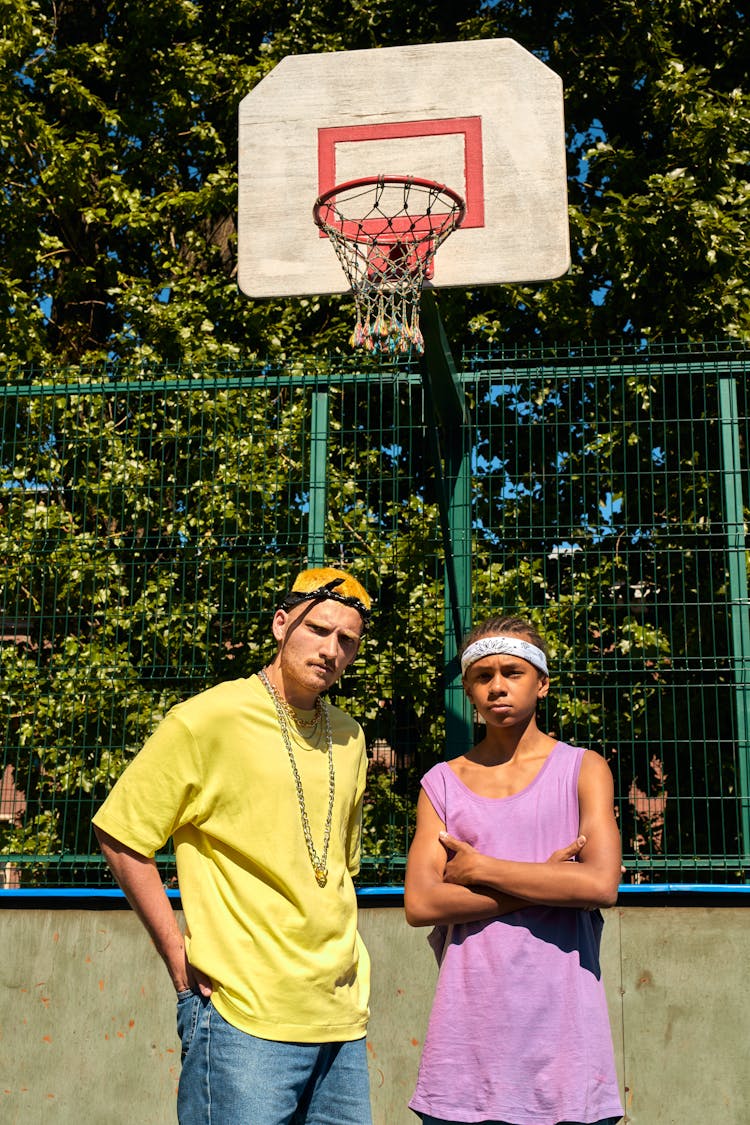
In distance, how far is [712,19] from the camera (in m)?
10.0

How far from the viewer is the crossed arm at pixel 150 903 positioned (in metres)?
2.93

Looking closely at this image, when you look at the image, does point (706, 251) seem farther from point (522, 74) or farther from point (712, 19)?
point (522, 74)

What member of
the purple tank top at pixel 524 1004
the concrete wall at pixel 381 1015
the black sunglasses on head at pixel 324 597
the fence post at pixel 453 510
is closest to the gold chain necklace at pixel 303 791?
the black sunglasses on head at pixel 324 597

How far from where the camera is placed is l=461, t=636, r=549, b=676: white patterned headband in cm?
317

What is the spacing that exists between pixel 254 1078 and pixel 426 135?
4308 millimetres

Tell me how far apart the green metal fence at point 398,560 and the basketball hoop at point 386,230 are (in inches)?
25.8

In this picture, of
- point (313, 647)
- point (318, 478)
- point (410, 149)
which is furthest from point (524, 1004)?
point (410, 149)

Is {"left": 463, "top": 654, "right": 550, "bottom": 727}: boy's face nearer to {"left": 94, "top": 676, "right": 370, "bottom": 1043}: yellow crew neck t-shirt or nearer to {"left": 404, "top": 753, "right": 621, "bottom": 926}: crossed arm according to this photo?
{"left": 404, "top": 753, "right": 621, "bottom": 926}: crossed arm

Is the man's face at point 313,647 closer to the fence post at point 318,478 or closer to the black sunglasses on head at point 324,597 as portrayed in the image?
the black sunglasses on head at point 324,597

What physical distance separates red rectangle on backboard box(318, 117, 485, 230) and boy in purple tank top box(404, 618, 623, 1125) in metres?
2.99

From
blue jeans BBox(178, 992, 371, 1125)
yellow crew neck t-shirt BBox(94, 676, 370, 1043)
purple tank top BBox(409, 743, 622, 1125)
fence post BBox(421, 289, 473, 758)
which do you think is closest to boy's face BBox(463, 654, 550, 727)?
purple tank top BBox(409, 743, 622, 1125)

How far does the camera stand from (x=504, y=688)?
314cm

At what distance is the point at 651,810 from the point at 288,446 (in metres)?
2.56

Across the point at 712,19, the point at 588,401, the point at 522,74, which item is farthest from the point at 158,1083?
the point at 712,19
